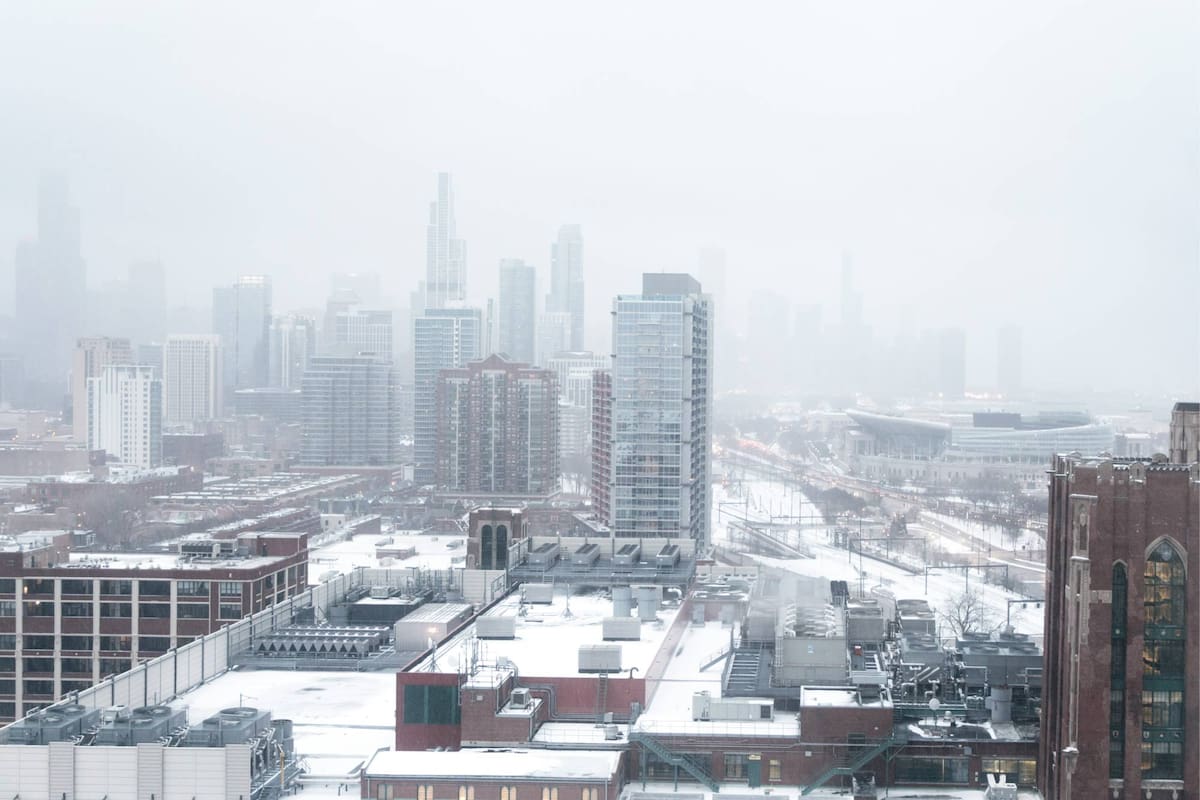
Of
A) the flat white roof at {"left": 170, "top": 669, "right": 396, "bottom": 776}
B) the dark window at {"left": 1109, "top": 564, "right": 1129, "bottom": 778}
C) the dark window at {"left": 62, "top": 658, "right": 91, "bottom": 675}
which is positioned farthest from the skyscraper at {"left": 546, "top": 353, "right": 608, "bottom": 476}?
the dark window at {"left": 1109, "top": 564, "right": 1129, "bottom": 778}

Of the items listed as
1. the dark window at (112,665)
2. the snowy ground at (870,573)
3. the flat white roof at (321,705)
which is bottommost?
the snowy ground at (870,573)

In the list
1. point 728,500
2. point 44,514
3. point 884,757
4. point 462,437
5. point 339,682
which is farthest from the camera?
point 462,437

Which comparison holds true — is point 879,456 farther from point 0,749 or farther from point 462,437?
point 0,749

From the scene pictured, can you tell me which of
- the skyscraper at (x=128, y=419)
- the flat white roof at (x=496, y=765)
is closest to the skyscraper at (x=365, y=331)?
the skyscraper at (x=128, y=419)

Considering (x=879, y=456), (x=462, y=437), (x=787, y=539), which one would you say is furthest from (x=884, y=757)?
(x=879, y=456)

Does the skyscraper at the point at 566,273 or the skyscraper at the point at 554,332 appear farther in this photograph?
the skyscraper at the point at 566,273

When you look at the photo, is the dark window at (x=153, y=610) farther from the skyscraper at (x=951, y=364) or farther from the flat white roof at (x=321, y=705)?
the skyscraper at (x=951, y=364)
